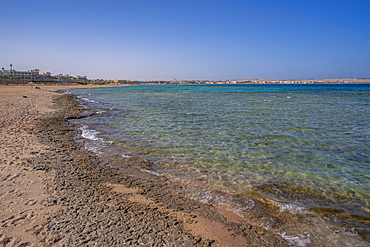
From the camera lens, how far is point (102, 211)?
13.8 feet

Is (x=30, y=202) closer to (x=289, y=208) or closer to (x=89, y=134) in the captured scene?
(x=289, y=208)

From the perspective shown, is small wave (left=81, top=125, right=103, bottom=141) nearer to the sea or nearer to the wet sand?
the sea

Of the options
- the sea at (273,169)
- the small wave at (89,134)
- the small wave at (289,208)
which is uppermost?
the small wave at (89,134)

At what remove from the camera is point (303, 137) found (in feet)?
35.3

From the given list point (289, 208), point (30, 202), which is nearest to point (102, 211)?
point (30, 202)

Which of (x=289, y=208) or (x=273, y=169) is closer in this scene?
(x=289, y=208)

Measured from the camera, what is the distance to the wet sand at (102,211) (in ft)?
11.3

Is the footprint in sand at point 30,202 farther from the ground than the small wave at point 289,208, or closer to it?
farther from the ground

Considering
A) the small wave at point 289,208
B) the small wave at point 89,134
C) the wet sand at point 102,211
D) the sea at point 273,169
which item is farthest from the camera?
the small wave at point 89,134

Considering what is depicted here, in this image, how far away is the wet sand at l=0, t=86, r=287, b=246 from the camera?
3451mm

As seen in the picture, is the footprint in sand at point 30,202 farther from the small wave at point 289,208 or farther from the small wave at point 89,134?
the small wave at point 89,134

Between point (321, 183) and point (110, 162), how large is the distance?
23.2 ft

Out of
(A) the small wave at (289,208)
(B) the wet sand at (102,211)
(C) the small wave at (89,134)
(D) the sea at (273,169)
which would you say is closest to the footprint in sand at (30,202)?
(B) the wet sand at (102,211)

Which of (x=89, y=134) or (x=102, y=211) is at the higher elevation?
(x=89, y=134)
